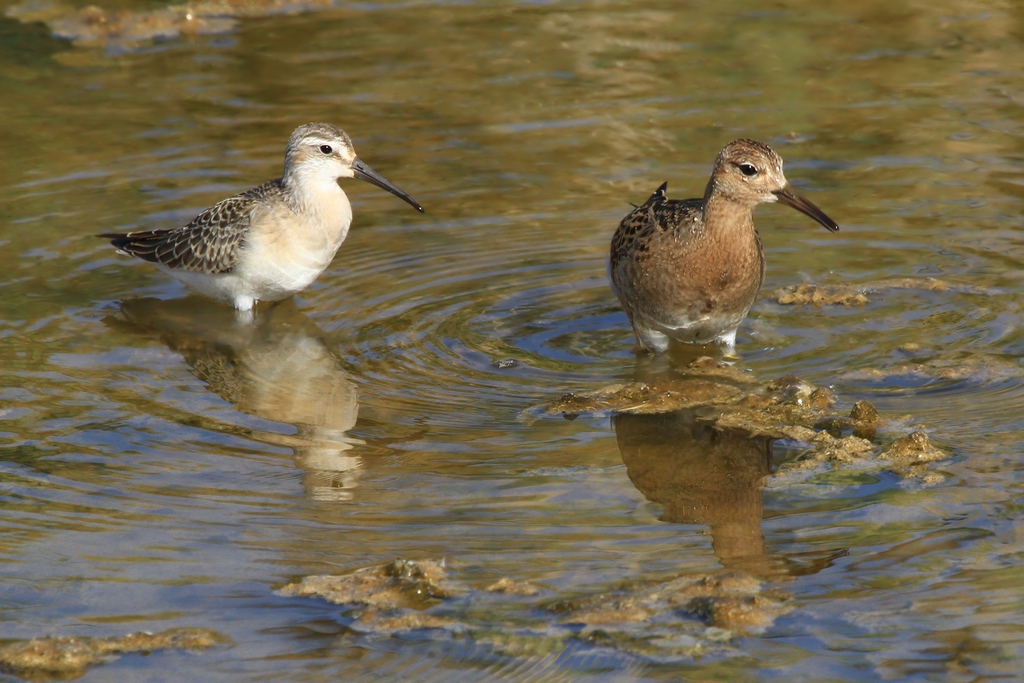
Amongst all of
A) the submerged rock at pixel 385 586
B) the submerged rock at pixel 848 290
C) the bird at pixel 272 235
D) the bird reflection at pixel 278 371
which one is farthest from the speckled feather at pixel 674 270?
the submerged rock at pixel 385 586

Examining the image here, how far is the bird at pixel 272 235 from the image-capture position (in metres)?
10.0

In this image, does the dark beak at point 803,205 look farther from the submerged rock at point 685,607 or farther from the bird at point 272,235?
the bird at point 272,235

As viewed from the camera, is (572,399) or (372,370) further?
(372,370)

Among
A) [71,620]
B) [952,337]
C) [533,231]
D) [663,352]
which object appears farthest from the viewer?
[533,231]

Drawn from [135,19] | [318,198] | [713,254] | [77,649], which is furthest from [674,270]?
[135,19]

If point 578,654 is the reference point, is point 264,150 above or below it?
above

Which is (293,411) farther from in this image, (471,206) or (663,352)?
(471,206)

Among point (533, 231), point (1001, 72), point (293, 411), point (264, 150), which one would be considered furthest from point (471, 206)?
point (1001, 72)

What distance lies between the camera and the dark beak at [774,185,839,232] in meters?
8.30

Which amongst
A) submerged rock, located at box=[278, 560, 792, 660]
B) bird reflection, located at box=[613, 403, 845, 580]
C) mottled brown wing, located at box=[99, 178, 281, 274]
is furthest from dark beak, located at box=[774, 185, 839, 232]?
mottled brown wing, located at box=[99, 178, 281, 274]

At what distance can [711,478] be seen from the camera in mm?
7125

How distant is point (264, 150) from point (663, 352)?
5.08 metres

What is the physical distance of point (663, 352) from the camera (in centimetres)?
937

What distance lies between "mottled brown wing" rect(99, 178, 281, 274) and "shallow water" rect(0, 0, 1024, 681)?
375 millimetres
